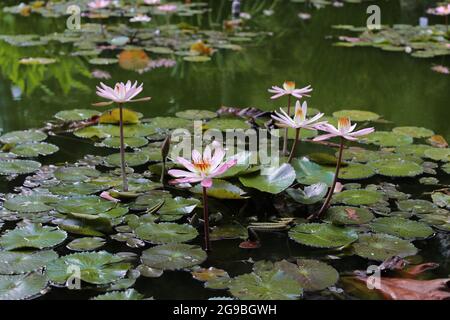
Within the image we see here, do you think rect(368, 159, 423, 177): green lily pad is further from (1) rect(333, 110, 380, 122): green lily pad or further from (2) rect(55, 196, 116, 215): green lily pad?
(2) rect(55, 196, 116, 215): green lily pad

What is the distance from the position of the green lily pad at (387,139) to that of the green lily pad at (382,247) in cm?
77

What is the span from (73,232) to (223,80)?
1861 mm

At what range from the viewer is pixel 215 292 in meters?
1.22

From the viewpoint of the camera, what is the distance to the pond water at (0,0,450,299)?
1.37 m

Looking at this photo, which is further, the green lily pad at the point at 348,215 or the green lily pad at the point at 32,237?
the green lily pad at the point at 348,215

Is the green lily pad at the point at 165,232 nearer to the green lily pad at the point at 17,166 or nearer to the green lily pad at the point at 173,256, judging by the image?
the green lily pad at the point at 173,256

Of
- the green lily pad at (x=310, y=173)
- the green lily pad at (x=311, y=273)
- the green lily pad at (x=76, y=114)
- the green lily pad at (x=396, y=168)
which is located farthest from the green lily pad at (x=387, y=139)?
the green lily pad at (x=76, y=114)

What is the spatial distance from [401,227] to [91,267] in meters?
0.78

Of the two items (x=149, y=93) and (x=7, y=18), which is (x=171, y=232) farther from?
(x=7, y=18)

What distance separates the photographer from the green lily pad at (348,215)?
1549mm

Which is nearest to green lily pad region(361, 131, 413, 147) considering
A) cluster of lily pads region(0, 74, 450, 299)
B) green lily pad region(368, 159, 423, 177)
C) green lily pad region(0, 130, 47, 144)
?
cluster of lily pads region(0, 74, 450, 299)

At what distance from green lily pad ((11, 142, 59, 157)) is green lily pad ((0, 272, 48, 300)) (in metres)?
0.80

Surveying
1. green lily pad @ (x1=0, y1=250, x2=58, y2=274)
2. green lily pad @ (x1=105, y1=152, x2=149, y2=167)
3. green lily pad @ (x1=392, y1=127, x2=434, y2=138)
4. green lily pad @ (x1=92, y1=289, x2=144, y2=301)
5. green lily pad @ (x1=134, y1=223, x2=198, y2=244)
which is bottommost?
green lily pad @ (x1=92, y1=289, x2=144, y2=301)

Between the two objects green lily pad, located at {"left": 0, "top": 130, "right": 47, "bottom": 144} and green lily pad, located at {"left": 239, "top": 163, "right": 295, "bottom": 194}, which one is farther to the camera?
green lily pad, located at {"left": 0, "top": 130, "right": 47, "bottom": 144}
